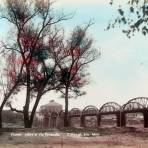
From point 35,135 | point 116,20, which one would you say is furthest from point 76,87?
point 116,20

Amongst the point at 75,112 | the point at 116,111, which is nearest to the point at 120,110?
the point at 116,111

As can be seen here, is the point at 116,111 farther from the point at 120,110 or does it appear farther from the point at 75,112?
the point at 75,112

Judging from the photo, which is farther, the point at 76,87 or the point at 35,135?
the point at 76,87

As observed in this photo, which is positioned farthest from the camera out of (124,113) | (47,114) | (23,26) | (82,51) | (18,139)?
(47,114)

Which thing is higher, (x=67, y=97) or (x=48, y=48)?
(x=48, y=48)

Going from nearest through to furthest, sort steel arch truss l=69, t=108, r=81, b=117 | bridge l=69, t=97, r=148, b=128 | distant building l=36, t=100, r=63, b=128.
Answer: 1. bridge l=69, t=97, r=148, b=128
2. steel arch truss l=69, t=108, r=81, b=117
3. distant building l=36, t=100, r=63, b=128

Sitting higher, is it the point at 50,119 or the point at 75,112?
the point at 75,112

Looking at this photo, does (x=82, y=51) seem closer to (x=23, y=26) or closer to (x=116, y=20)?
(x=23, y=26)

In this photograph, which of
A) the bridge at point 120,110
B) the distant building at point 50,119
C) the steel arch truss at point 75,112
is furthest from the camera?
the distant building at point 50,119

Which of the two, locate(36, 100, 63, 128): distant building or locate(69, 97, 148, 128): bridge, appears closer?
locate(69, 97, 148, 128): bridge

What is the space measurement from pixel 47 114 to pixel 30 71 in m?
20.2

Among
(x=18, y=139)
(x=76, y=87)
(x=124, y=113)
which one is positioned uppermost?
(x=76, y=87)

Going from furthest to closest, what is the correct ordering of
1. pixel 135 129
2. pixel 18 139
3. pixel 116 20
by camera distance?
pixel 135 129
pixel 18 139
pixel 116 20

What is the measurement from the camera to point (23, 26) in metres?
38.3
